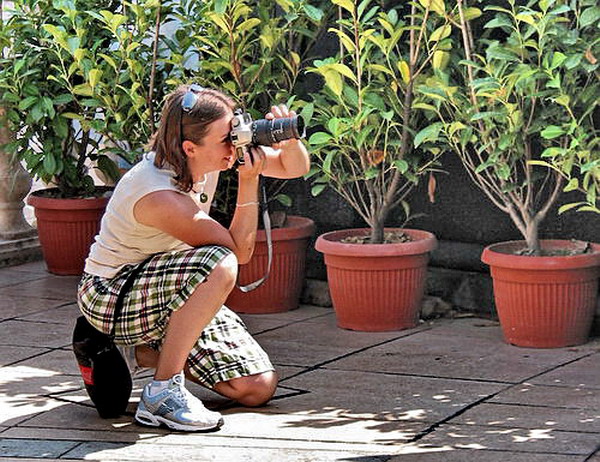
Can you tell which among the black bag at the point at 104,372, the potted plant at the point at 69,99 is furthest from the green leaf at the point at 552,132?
the potted plant at the point at 69,99

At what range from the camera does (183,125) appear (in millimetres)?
3910

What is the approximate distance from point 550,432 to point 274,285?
2007mm

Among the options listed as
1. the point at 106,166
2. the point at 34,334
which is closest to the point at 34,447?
the point at 34,334

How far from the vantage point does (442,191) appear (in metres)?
5.50

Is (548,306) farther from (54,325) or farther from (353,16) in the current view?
(54,325)

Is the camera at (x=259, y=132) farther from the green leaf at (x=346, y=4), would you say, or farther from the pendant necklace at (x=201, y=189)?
the green leaf at (x=346, y=4)

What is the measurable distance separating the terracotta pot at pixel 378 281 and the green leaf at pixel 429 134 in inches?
17.7

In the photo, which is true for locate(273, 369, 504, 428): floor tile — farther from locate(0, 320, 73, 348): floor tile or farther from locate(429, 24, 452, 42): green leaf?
locate(429, 24, 452, 42): green leaf

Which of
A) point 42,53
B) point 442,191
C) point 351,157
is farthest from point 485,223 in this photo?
point 42,53

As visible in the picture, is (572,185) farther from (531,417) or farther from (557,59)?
(531,417)

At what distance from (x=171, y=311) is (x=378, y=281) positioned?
1.38 m

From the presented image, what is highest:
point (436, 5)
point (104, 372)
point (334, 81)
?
point (436, 5)

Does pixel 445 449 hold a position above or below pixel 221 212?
below

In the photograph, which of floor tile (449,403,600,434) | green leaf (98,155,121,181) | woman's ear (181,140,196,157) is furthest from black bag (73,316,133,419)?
green leaf (98,155,121,181)
